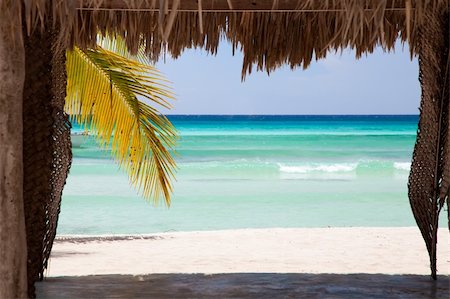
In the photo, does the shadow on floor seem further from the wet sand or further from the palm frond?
the palm frond

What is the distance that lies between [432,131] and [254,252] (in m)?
3.38

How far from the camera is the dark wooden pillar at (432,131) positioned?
390 centimetres

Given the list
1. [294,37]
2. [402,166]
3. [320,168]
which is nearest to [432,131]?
[294,37]

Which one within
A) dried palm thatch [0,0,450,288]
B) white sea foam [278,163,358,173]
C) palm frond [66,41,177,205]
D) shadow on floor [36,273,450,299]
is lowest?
white sea foam [278,163,358,173]

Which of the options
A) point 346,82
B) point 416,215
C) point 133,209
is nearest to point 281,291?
point 416,215

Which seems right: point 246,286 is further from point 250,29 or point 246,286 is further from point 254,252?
point 254,252

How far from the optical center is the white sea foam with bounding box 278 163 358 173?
749 inches

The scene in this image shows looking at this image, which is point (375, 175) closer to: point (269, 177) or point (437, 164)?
point (269, 177)

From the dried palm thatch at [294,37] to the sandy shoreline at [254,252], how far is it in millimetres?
1686

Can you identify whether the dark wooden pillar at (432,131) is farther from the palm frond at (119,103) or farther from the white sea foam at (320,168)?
the white sea foam at (320,168)

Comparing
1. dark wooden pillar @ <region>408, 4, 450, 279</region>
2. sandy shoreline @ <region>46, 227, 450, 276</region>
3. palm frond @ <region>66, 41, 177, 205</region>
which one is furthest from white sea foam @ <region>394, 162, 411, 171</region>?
dark wooden pillar @ <region>408, 4, 450, 279</region>

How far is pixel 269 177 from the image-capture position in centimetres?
1764

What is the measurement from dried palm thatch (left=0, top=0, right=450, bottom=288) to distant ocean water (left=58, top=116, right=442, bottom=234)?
4.38ft

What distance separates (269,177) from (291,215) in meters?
5.68
